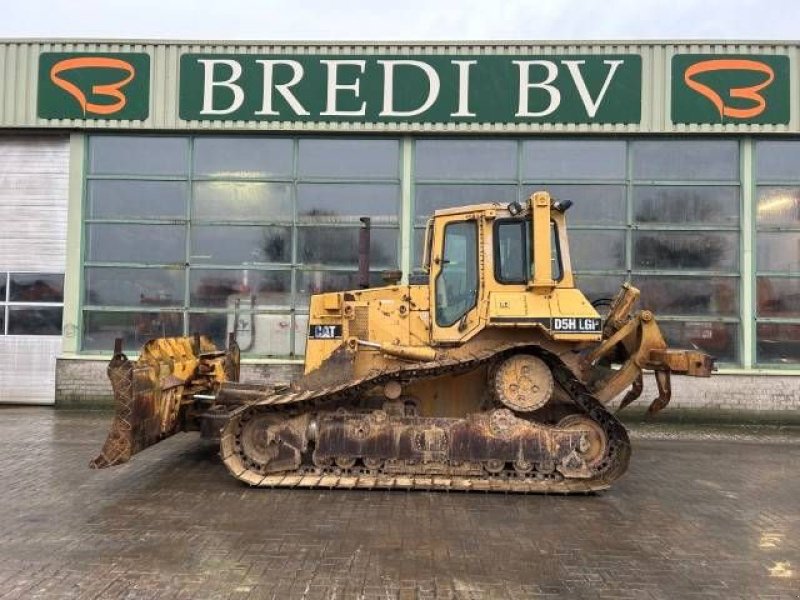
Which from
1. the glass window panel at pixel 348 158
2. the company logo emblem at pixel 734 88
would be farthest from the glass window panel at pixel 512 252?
the company logo emblem at pixel 734 88

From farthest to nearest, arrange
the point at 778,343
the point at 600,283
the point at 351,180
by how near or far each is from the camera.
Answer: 1. the point at 351,180
2. the point at 600,283
3. the point at 778,343

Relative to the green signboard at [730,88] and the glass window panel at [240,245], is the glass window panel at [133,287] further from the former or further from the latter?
the green signboard at [730,88]

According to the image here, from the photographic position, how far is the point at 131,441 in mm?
6648

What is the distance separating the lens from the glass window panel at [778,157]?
12711mm

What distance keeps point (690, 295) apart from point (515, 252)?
664 cm

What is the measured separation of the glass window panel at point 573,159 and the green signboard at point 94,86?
770 centimetres

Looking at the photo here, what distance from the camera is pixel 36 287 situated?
520 inches

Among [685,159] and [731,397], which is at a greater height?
[685,159]

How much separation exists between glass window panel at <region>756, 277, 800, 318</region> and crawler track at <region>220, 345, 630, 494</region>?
7346mm

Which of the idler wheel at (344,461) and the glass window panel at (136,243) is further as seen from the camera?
the glass window panel at (136,243)

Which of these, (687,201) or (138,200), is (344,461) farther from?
(687,201)

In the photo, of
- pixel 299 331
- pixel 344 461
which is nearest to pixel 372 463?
pixel 344 461

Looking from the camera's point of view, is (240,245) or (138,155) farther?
(138,155)

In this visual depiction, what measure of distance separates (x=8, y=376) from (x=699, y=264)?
13.9m
